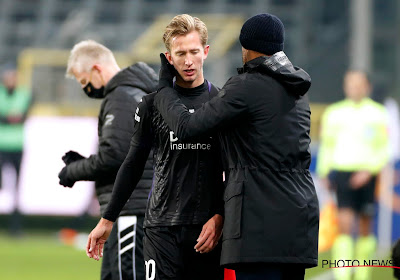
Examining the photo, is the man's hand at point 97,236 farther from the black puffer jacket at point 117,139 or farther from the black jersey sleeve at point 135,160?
the black puffer jacket at point 117,139

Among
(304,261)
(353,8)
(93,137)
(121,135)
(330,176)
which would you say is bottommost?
(304,261)

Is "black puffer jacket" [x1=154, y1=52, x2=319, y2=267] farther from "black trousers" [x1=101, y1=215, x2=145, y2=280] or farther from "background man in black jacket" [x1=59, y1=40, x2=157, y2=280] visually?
"black trousers" [x1=101, y1=215, x2=145, y2=280]

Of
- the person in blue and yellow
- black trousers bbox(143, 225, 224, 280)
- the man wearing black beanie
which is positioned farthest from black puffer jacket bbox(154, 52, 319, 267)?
the person in blue and yellow

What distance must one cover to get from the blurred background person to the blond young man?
10.1 m

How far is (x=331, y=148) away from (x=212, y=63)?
21.4ft

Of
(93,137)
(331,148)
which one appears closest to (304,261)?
(331,148)

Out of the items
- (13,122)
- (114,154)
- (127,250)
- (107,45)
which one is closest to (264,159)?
(114,154)

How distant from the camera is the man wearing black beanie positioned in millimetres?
3717

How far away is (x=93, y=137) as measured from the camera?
576 inches

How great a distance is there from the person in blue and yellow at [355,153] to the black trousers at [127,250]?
4.99 metres

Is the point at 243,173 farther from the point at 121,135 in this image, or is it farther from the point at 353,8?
the point at 353,8

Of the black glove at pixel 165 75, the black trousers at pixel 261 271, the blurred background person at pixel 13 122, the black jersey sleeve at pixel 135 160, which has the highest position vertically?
the blurred background person at pixel 13 122

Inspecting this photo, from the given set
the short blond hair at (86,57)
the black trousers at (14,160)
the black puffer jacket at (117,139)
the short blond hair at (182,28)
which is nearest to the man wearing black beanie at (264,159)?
the short blond hair at (182,28)

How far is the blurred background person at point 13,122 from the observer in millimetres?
14078
